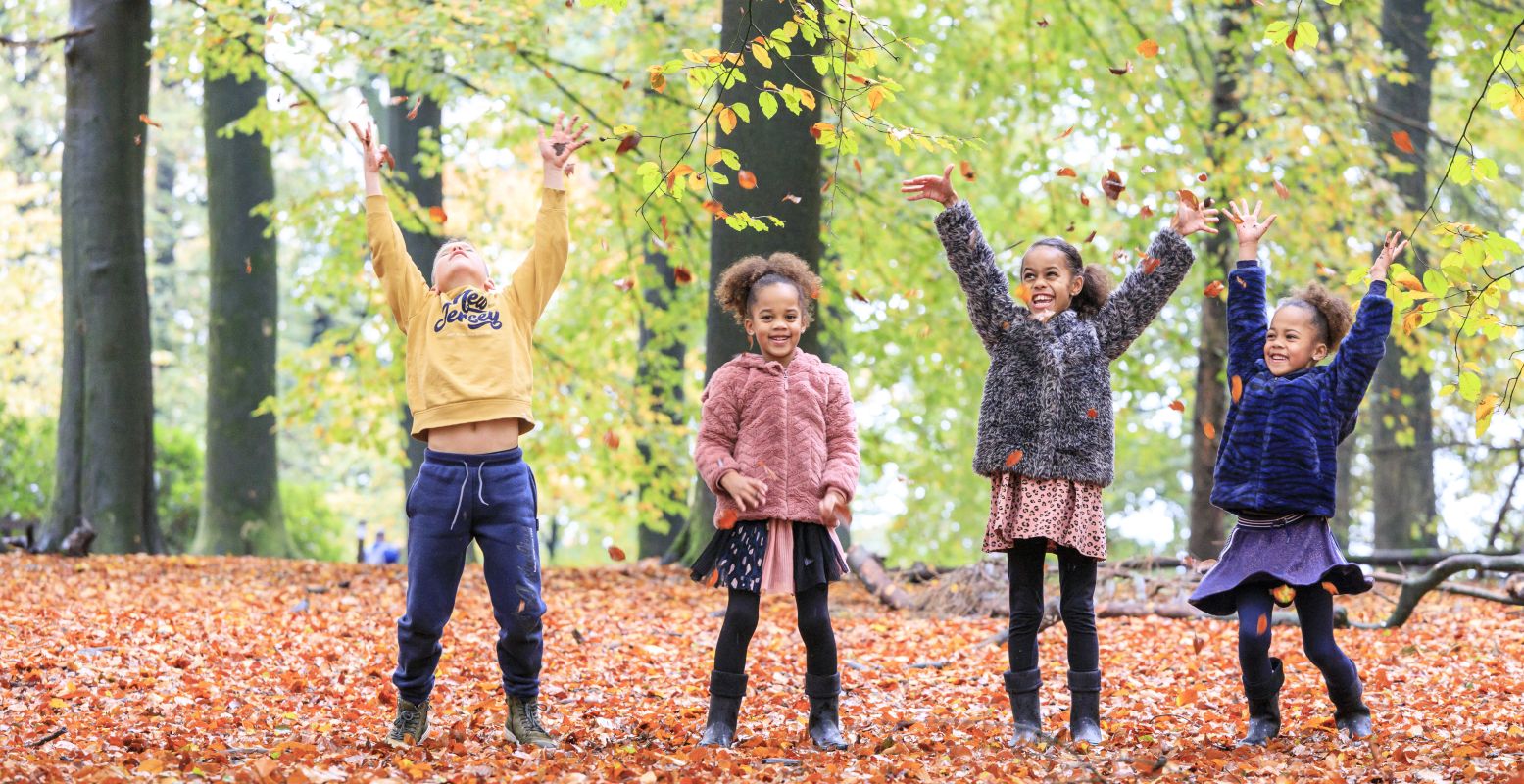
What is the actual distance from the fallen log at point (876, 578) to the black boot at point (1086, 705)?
4.22 metres

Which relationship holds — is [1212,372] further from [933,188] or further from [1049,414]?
[933,188]

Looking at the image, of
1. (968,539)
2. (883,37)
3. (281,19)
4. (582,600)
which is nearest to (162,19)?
(281,19)

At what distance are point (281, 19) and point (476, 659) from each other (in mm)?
5444

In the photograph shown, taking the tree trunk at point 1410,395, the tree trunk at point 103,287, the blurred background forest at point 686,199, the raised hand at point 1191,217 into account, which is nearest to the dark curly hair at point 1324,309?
the raised hand at point 1191,217

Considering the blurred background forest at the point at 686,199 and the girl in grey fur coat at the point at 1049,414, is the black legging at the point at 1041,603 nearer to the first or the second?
the girl in grey fur coat at the point at 1049,414

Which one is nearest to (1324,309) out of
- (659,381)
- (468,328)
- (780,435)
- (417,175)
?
(780,435)

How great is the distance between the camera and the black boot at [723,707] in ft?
14.3

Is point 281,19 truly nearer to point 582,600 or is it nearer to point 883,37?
point 582,600

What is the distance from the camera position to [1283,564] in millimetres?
4422

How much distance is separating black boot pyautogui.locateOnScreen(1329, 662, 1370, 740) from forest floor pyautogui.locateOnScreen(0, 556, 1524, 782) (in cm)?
10

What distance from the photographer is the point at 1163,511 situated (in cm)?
2609

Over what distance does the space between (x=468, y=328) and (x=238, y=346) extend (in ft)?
30.3

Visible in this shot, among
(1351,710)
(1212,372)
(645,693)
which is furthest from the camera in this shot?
(1212,372)

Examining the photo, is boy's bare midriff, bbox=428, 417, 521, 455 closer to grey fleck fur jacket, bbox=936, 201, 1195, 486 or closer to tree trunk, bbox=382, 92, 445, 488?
grey fleck fur jacket, bbox=936, 201, 1195, 486
